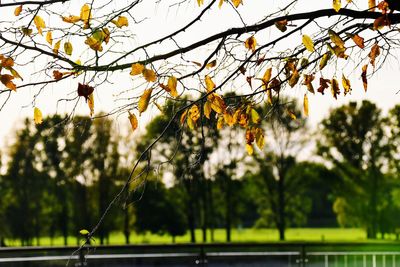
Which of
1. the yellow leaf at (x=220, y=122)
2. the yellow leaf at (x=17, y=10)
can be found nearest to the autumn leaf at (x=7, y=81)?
the yellow leaf at (x=17, y=10)

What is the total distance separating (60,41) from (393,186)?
50966mm

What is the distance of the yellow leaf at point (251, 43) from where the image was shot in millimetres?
6180

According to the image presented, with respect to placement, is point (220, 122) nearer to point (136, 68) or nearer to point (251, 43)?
point (251, 43)

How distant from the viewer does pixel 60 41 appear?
5.73m

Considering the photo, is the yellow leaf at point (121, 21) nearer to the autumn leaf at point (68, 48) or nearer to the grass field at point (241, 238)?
the autumn leaf at point (68, 48)

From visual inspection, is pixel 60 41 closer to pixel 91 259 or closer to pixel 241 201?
pixel 91 259

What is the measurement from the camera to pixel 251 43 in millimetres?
6211

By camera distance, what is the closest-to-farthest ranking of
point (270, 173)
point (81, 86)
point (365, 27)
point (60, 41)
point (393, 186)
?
point (81, 86) → point (60, 41) → point (365, 27) → point (393, 186) → point (270, 173)

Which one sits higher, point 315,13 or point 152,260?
point 315,13

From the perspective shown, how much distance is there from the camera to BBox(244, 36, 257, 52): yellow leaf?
20.3 ft

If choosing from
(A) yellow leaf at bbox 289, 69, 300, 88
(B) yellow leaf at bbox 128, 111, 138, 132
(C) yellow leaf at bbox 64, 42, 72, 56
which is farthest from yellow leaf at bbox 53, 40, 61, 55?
(A) yellow leaf at bbox 289, 69, 300, 88

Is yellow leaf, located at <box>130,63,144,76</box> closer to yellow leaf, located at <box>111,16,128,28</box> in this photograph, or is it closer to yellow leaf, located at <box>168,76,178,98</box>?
yellow leaf, located at <box>168,76,178,98</box>

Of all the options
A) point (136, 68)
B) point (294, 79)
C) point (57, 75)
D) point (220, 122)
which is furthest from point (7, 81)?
point (294, 79)

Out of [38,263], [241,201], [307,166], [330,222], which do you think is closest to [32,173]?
[241,201]
